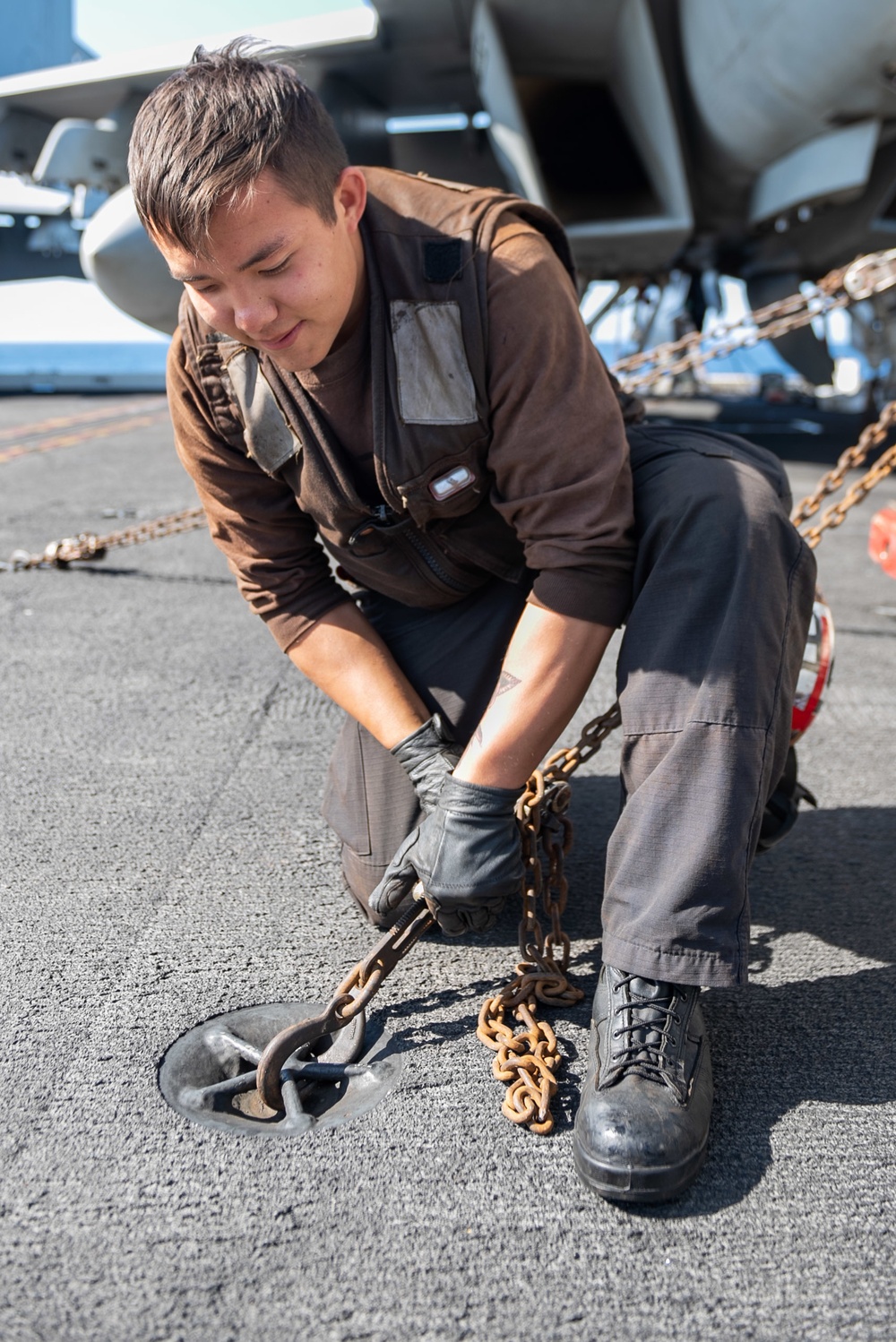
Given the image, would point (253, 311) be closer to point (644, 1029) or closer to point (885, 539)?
point (644, 1029)

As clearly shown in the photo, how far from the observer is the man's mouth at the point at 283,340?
1516 mm

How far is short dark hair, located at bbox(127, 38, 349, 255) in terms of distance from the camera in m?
1.38

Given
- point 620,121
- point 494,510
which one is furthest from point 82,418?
point 494,510

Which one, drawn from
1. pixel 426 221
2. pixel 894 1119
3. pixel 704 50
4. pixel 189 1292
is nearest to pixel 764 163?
pixel 704 50

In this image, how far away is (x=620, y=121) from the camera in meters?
9.27

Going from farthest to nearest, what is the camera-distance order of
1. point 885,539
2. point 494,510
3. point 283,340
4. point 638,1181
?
point 885,539, point 494,510, point 283,340, point 638,1181

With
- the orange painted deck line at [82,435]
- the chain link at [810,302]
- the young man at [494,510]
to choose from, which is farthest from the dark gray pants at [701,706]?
the orange painted deck line at [82,435]

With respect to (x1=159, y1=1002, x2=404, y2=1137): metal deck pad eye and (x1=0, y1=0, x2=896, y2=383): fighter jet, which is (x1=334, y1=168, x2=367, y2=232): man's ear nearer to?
(x1=159, y1=1002, x2=404, y2=1137): metal deck pad eye

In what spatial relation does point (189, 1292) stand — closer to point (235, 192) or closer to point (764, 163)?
point (235, 192)

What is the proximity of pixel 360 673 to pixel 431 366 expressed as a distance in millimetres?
599

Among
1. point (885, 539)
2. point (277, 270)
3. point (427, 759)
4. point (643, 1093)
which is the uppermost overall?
point (277, 270)

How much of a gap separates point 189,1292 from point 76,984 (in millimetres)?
712

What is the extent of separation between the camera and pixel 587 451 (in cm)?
160

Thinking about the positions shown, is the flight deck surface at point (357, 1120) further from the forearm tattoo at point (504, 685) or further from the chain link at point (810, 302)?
the chain link at point (810, 302)
